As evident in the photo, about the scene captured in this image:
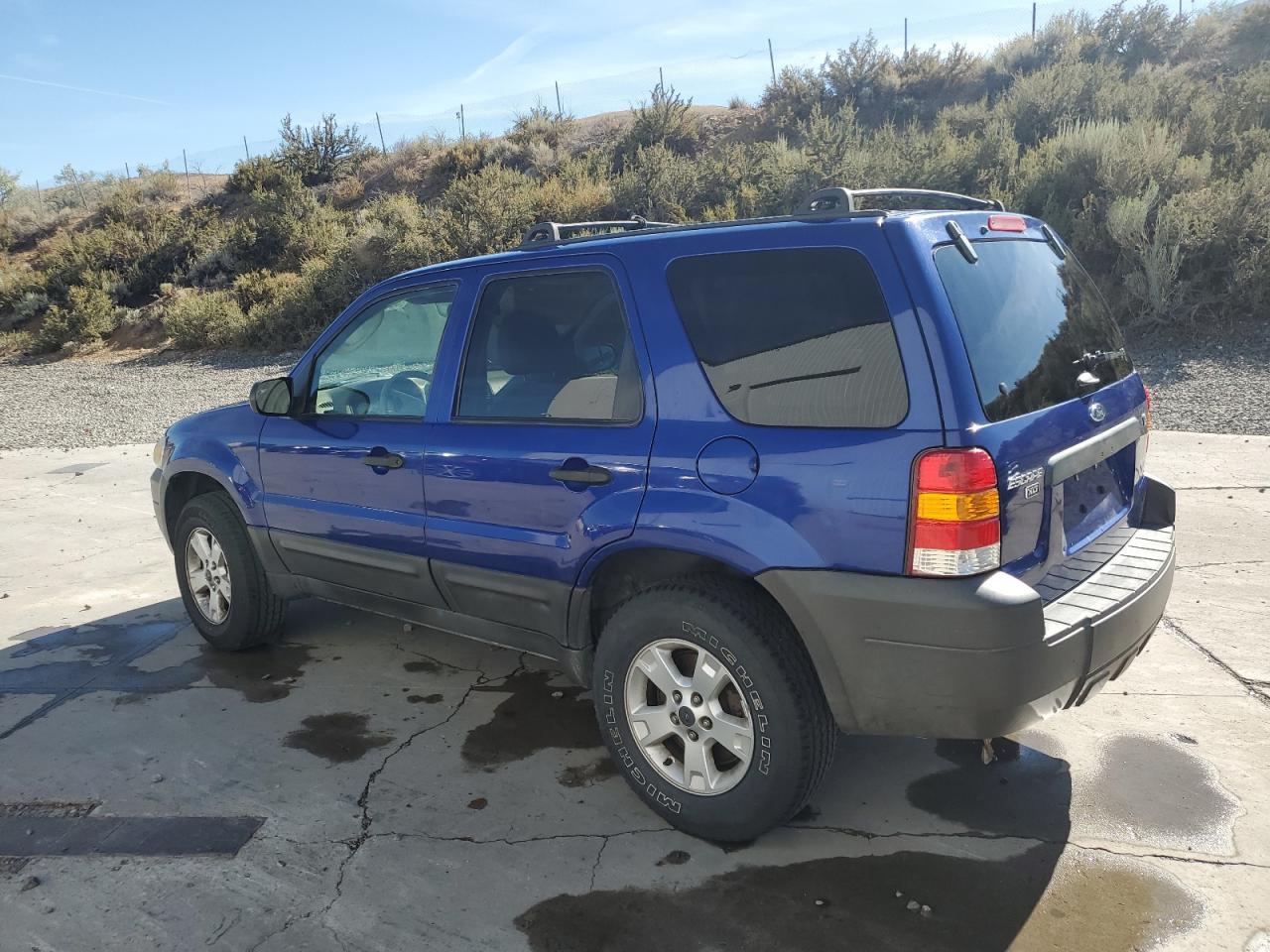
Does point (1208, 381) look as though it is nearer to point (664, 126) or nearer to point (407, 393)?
point (407, 393)

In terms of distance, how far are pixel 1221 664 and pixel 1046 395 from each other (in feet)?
6.93

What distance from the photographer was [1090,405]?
3064mm

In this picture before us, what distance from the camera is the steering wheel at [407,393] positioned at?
12.8ft

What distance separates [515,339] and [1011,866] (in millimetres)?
2467

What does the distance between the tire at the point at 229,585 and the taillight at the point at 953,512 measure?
3375 millimetres

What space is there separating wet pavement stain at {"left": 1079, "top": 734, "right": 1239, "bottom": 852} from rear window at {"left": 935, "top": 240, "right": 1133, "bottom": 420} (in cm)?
138

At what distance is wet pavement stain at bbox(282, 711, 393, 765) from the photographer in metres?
3.79

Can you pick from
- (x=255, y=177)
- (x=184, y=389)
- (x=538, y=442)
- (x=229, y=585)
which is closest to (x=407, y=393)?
(x=538, y=442)

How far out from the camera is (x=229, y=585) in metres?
4.76

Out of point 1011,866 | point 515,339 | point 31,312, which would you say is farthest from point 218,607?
point 31,312

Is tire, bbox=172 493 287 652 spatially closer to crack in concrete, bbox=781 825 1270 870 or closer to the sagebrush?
crack in concrete, bbox=781 825 1270 870

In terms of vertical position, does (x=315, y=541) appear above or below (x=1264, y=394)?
above

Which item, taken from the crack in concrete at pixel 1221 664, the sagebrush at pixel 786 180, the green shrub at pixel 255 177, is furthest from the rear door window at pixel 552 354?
the green shrub at pixel 255 177

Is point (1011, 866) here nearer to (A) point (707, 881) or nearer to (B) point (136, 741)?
(A) point (707, 881)
